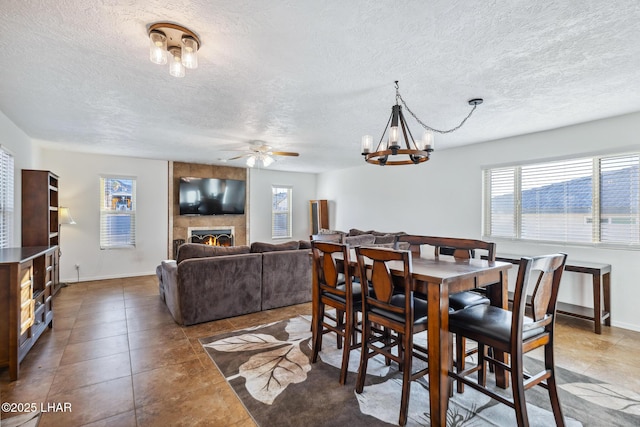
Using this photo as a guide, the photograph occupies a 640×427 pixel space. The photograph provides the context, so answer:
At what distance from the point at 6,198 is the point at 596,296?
6862 millimetres

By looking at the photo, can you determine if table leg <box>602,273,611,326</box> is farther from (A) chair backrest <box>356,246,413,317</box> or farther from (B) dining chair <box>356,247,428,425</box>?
(A) chair backrest <box>356,246,413,317</box>

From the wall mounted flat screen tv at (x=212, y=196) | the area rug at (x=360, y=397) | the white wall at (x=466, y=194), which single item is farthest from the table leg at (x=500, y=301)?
the wall mounted flat screen tv at (x=212, y=196)

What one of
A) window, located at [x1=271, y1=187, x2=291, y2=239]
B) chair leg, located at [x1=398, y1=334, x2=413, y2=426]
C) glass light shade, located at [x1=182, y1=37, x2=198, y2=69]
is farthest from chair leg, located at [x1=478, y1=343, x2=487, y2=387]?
window, located at [x1=271, y1=187, x2=291, y2=239]

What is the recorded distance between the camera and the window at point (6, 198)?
3477 millimetres

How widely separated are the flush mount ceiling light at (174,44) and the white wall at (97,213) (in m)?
4.76

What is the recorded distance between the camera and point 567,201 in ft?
12.8

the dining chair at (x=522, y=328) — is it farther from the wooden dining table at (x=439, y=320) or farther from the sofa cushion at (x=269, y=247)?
the sofa cushion at (x=269, y=247)

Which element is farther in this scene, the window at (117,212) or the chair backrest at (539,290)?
the window at (117,212)

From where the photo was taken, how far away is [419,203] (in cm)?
579

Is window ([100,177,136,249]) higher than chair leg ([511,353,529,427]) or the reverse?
higher

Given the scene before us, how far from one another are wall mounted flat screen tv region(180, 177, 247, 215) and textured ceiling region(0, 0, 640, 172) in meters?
2.66

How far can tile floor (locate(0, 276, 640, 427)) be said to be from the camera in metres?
1.95

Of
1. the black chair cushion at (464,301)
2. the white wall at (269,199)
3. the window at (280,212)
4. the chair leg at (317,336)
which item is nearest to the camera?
the black chair cushion at (464,301)

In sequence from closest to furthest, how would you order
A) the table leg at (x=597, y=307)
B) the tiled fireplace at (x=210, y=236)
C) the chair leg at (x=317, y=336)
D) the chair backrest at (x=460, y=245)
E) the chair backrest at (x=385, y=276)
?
1. the chair backrest at (x=385, y=276)
2. the chair backrest at (x=460, y=245)
3. the chair leg at (x=317, y=336)
4. the table leg at (x=597, y=307)
5. the tiled fireplace at (x=210, y=236)
